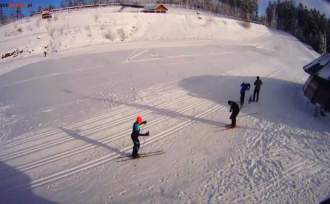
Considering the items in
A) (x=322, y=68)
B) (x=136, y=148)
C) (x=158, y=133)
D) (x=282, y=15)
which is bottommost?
(x=158, y=133)

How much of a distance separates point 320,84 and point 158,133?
382 inches

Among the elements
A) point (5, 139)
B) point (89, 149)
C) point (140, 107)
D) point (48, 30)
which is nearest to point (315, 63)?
A: point (140, 107)

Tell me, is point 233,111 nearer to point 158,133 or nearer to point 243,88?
point 243,88

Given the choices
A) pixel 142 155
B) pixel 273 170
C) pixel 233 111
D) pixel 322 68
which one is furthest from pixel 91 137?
pixel 322 68

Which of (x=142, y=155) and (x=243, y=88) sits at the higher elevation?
(x=243, y=88)

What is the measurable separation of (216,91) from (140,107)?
5.55 metres

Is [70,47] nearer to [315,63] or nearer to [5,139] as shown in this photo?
[5,139]

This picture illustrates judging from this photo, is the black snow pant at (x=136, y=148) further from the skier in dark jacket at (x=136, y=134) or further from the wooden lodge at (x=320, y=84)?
the wooden lodge at (x=320, y=84)

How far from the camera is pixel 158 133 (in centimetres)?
1520

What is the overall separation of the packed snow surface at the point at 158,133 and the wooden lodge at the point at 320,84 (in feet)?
2.46

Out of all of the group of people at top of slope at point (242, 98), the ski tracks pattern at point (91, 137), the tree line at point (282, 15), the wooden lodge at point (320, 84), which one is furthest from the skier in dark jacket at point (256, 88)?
the tree line at point (282, 15)

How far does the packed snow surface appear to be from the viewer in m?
10.9

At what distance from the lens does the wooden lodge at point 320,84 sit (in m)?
17.1

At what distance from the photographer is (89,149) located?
13.9m
